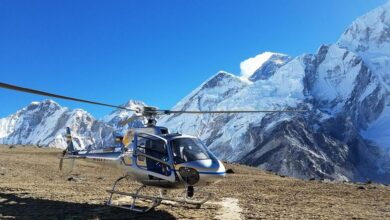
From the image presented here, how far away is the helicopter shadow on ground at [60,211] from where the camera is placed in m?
15.0

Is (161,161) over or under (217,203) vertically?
over

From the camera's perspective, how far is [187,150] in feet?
53.8

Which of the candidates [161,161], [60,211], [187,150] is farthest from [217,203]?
[60,211]

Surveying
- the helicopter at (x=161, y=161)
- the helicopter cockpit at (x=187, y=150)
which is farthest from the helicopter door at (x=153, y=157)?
the helicopter cockpit at (x=187, y=150)

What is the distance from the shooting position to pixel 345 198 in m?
20.9

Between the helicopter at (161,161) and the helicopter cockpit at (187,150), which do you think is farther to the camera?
the helicopter cockpit at (187,150)

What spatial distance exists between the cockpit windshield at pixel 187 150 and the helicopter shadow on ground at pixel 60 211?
5.99 feet

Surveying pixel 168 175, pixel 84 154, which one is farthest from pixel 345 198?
pixel 84 154

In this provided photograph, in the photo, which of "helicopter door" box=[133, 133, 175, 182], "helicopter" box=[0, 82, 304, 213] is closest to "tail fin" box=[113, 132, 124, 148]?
"helicopter" box=[0, 82, 304, 213]

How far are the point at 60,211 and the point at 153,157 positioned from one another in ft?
11.0

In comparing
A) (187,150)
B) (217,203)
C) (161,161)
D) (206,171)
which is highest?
(187,150)

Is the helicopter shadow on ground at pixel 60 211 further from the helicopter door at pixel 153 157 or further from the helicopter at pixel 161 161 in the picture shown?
the helicopter door at pixel 153 157

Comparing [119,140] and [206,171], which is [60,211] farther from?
[206,171]

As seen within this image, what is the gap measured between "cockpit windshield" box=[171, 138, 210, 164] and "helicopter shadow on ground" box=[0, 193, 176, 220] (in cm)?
Answer: 182
